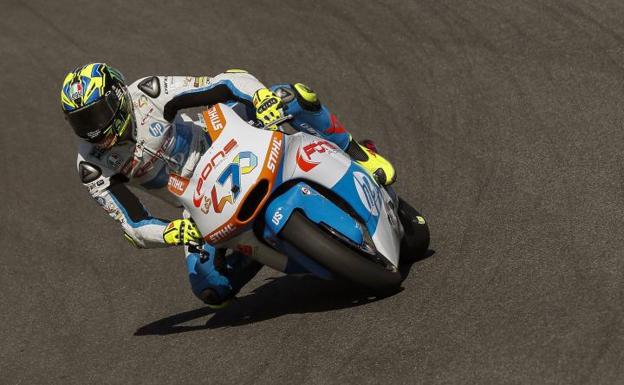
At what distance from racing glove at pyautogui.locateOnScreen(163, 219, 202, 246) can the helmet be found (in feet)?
2.56

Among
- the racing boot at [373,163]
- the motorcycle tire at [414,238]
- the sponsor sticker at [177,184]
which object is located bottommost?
the sponsor sticker at [177,184]

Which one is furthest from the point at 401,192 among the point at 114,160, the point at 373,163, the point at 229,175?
the point at 114,160

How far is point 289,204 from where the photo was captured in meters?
7.00

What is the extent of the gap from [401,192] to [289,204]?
267cm

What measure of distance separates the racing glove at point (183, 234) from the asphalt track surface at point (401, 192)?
2.76 ft

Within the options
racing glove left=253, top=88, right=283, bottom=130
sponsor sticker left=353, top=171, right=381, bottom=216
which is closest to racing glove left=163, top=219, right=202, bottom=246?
racing glove left=253, top=88, right=283, bottom=130

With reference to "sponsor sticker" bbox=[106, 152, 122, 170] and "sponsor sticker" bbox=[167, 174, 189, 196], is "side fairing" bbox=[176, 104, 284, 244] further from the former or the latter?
"sponsor sticker" bbox=[106, 152, 122, 170]

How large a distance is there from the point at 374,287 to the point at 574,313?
1407 millimetres

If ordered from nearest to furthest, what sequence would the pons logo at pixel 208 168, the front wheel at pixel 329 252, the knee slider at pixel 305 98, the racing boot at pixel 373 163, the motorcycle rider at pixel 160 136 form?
the front wheel at pixel 329 252 < the pons logo at pixel 208 168 < the motorcycle rider at pixel 160 136 < the knee slider at pixel 305 98 < the racing boot at pixel 373 163

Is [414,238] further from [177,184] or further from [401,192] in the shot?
[177,184]

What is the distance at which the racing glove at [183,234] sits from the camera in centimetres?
732

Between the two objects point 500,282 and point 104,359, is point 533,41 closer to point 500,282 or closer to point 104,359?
point 500,282

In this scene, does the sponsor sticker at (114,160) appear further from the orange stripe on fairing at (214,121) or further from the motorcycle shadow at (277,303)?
the motorcycle shadow at (277,303)

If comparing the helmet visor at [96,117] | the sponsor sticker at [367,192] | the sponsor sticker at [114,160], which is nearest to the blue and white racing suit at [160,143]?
the sponsor sticker at [114,160]
